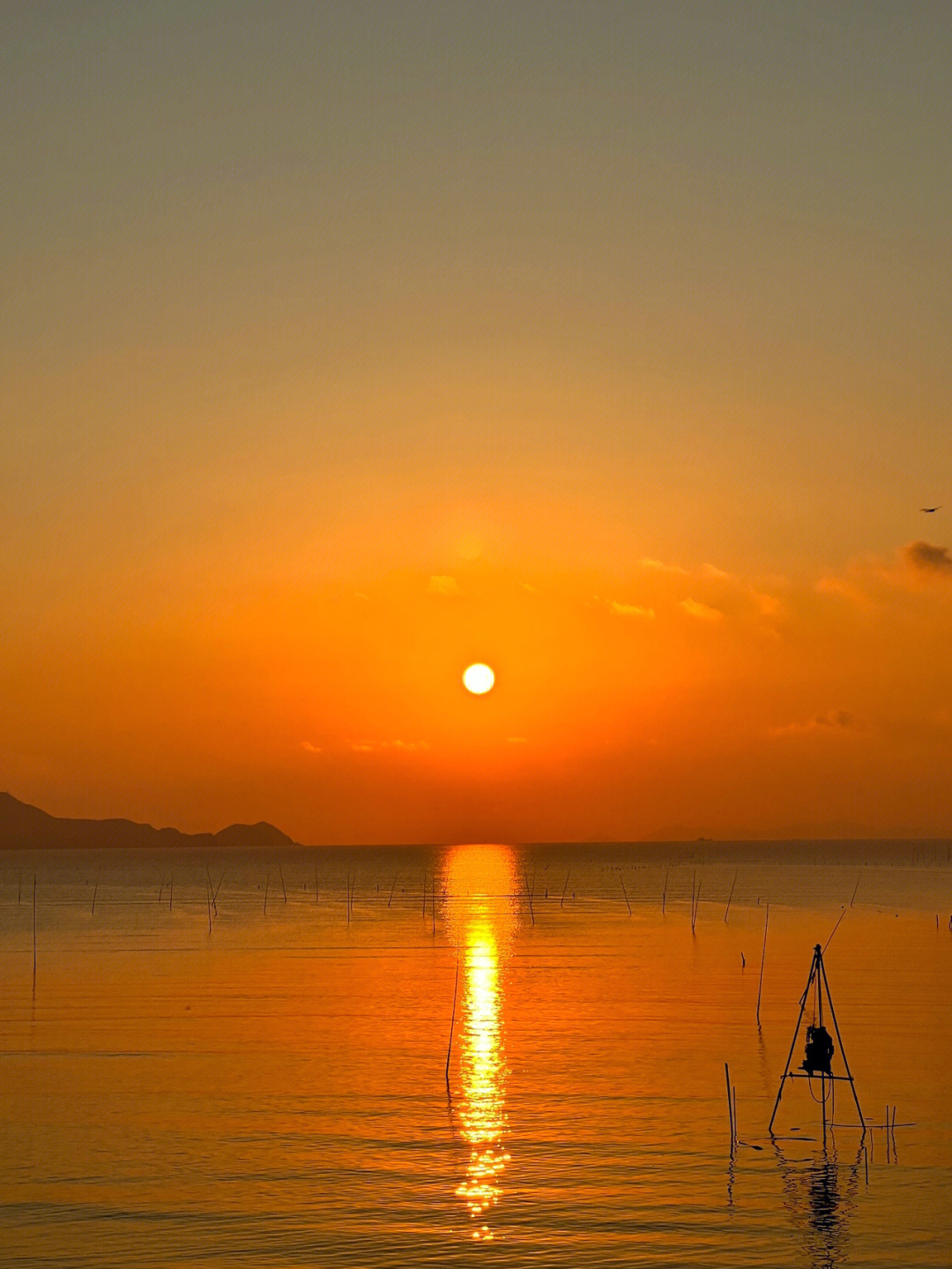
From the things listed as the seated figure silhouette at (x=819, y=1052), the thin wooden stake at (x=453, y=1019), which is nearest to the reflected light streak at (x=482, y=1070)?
the thin wooden stake at (x=453, y=1019)

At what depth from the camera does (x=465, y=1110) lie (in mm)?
34031

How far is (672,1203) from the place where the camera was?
85.3ft

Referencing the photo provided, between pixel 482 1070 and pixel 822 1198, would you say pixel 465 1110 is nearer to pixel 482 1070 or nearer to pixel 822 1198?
pixel 482 1070

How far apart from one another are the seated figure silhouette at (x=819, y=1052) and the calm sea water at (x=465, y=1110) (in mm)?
2285

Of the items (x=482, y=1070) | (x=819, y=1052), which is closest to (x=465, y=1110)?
(x=482, y=1070)

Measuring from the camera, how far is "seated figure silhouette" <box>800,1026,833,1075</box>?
27047 mm

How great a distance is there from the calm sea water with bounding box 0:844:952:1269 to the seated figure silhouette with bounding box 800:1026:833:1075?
7.50 feet

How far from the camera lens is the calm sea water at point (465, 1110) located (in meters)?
24.4

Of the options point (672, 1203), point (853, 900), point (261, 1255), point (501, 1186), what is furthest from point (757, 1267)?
point (853, 900)

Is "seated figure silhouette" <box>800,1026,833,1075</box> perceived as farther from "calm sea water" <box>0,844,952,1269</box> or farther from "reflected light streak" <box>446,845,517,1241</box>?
"reflected light streak" <box>446,845,517,1241</box>

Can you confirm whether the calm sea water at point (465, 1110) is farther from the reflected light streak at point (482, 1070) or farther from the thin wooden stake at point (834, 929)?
the thin wooden stake at point (834, 929)

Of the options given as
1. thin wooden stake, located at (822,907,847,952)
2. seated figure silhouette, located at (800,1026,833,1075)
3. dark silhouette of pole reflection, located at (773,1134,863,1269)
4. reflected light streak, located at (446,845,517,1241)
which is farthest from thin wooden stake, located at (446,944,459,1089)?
thin wooden stake, located at (822,907,847,952)

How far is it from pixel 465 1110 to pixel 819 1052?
10.3 meters

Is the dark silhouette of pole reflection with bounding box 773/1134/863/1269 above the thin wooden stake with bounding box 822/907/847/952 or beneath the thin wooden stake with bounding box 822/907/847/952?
beneath
